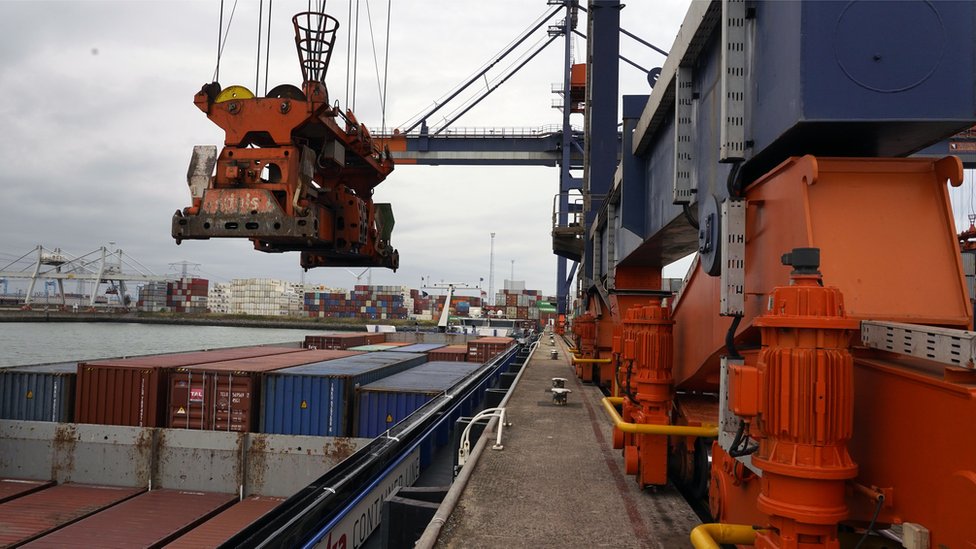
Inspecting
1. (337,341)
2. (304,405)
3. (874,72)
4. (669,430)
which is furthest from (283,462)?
(337,341)

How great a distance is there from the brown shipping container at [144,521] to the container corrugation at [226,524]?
1.22ft

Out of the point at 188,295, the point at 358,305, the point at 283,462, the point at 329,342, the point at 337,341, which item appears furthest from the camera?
the point at 188,295

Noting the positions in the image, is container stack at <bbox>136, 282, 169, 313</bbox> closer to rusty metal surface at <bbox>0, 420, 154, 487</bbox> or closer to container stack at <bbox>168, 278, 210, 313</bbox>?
container stack at <bbox>168, 278, 210, 313</bbox>

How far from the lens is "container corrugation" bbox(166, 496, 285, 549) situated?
12.4 metres

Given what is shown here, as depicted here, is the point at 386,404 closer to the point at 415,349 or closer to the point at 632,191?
the point at 632,191

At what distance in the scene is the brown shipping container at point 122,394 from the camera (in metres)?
16.8

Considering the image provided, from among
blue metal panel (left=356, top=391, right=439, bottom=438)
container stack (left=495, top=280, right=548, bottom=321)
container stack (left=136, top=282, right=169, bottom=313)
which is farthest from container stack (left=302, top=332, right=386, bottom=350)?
container stack (left=136, top=282, right=169, bottom=313)

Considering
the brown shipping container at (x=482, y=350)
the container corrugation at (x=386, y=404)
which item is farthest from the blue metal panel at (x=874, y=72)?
the brown shipping container at (x=482, y=350)

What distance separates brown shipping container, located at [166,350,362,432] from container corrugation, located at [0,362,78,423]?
377 centimetres

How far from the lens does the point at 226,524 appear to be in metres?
13.9

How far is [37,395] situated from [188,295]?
12647cm

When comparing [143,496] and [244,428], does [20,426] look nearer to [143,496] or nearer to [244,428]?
[143,496]

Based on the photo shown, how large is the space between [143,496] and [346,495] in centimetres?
1196

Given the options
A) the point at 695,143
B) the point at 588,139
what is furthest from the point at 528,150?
the point at 695,143
